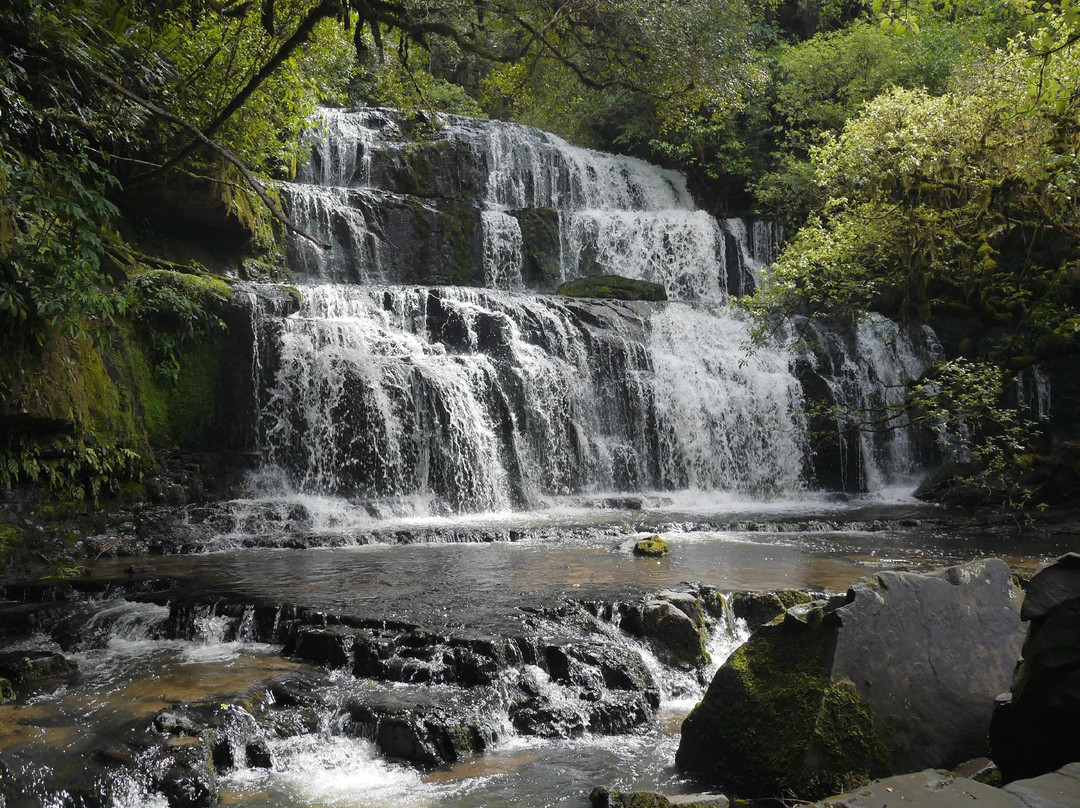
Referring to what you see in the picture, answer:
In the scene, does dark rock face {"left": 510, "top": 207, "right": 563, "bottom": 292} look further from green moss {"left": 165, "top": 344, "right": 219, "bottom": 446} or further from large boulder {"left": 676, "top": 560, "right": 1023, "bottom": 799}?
large boulder {"left": 676, "top": 560, "right": 1023, "bottom": 799}

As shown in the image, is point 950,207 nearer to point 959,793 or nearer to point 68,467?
point 959,793

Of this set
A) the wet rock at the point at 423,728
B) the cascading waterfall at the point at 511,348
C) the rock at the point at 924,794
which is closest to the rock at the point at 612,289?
the cascading waterfall at the point at 511,348

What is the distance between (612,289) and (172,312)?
33.7 feet

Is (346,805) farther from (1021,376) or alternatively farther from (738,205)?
(738,205)

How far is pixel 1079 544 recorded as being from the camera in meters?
10.6

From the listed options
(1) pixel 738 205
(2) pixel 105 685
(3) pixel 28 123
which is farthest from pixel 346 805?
(1) pixel 738 205

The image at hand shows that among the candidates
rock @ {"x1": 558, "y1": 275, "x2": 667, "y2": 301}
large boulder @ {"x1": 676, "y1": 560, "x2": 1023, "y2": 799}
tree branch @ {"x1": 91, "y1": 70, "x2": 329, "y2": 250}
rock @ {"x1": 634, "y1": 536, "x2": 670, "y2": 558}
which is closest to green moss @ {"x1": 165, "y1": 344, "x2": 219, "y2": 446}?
tree branch @ {"x1": 91, "y1": 70, "x2": 329, "y2": 250}

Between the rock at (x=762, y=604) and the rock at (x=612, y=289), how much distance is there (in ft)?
42.4

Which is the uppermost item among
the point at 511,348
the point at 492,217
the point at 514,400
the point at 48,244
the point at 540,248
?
the point at 492,217

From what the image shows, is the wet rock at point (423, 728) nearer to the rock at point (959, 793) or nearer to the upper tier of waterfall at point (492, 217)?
the rock at point (959, 793)

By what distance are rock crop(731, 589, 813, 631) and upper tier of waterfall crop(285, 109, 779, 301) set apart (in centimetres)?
1414

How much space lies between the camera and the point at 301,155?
1450cm

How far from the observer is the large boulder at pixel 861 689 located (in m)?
3.95

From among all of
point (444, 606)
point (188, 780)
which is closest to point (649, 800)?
point (188, 780)
